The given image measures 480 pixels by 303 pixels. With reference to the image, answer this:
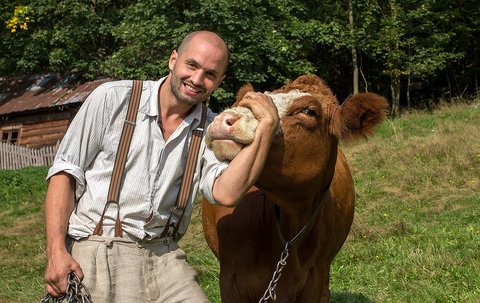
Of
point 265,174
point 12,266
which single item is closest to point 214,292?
point 265,174

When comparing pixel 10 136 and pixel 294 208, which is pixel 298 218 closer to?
pixel 294 208

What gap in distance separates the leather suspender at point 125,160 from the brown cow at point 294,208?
1.36 ft

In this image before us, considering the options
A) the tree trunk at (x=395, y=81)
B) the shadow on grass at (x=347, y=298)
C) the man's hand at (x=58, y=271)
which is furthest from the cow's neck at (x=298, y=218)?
the tree trunk at (x=395, y=81)

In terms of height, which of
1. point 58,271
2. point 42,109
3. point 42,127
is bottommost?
point 42,127

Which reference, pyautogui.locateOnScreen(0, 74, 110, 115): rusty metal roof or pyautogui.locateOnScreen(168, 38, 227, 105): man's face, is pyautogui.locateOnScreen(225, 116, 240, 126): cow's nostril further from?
pyautogui.locateOnScreen(0, 74, 110, 115): rusty metal roof

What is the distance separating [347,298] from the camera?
6277 millimetres

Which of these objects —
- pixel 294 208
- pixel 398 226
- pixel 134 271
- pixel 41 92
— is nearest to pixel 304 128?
pixel 294 208

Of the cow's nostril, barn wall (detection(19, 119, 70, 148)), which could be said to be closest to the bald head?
the cow's nostril

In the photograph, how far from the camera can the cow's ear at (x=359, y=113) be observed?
4027 mm

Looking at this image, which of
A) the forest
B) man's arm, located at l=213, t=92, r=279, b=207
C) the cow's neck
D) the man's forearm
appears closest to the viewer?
man's arm, located at l=213, t=92, r=279, b=207

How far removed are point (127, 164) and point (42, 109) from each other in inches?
1069

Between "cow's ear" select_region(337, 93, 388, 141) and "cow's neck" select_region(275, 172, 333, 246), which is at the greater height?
"cow's ear" select_region(337, 93, 388, 141)

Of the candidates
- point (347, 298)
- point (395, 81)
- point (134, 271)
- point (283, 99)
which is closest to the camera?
point (134, 271)

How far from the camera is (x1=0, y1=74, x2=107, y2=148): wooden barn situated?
95.5 ft
